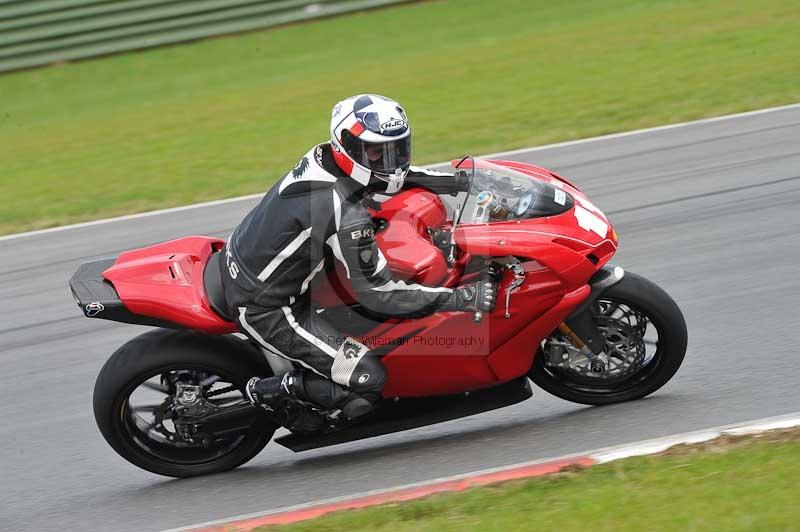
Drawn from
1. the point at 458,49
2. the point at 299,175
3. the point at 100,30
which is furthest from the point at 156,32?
the point at 299,175

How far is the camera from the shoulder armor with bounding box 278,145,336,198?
4.76 m

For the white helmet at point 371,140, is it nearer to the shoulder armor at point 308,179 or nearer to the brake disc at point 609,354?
the shoulder armor at point 308,179

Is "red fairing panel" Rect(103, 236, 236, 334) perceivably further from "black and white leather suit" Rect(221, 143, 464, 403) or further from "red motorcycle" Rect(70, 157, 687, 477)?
"black and white leather suit" Rect(221, 143, 464, 403)

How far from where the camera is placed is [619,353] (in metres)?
5.27

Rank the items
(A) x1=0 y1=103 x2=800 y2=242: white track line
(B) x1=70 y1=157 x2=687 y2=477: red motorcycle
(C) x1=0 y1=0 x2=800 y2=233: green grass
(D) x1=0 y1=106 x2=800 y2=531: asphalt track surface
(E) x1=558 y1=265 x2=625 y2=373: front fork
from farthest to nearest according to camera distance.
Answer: (C) x1=0 y1=0 x2=800 y2=233: green grass < (A) x1=0 y1=103 x2=800 y2=242: white track line < (D) x1=0 y1=106 x2=800 y2=531: asphalt track surface < (E) x1=558 y1=265 x2=625 y2=373: front fork < (B) x1=70 y1=157 x2=687 y2=477: red motorcycle

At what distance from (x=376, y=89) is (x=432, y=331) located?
9136 millimetres

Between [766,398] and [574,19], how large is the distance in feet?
39.8

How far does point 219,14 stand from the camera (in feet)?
57.4

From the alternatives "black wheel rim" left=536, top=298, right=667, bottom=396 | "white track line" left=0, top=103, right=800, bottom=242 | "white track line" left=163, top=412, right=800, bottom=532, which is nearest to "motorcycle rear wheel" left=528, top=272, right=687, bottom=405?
"black wheel rim" left=536, top=298, right=667, bottom=396

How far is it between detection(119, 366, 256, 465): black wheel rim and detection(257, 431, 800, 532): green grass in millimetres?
960

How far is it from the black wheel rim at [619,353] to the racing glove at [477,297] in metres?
0.63

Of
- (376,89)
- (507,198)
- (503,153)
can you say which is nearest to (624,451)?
(507,198)

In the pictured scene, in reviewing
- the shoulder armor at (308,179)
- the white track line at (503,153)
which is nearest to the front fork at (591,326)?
the shoulder armor at (308,179)

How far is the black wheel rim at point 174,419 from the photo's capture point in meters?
5.25
